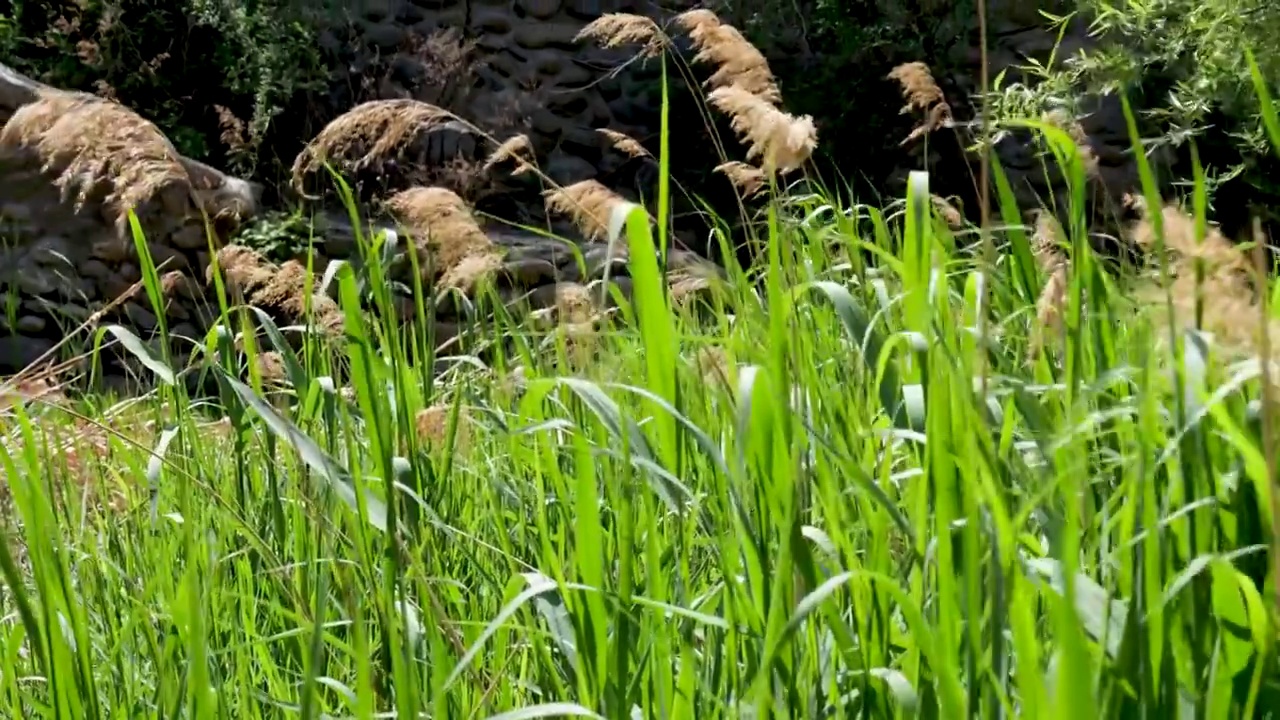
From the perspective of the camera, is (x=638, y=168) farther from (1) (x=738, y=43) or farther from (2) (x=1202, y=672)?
(2) (x=1202, y=672)

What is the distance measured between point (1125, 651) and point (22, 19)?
7.13 m

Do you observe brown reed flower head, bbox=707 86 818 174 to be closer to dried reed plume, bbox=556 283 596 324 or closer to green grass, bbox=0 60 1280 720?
green grass, bbox=0 60 1280 720

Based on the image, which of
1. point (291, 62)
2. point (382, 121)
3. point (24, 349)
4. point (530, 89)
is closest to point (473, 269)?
point (382, 121)

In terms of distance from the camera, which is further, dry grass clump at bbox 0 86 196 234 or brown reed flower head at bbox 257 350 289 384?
brown reed flower head at bbox 257 350 289 384

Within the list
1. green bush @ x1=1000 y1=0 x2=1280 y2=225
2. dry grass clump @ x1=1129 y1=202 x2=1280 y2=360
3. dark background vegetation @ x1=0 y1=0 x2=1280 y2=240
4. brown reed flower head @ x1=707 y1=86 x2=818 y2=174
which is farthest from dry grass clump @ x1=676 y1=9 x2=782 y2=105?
dark background vegetation @ x1=0 y1=0 x2=1280 y2=240

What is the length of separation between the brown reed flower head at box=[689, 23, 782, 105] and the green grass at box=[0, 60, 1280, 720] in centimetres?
24

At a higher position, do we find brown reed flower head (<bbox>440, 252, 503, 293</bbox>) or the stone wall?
brown reed flower head (<bbox>440, 252, 503, 293</bbox>)

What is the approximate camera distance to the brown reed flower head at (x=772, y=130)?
4.44ft

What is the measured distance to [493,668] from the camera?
129 cm

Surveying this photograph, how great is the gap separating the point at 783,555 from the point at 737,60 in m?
0.86

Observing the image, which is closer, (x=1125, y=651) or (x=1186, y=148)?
(x=1125, y=651)

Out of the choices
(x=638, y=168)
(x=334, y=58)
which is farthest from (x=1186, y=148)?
(x=334, y=58)

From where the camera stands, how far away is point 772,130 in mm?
1370

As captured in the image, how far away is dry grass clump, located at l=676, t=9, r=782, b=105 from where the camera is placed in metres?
1.64
